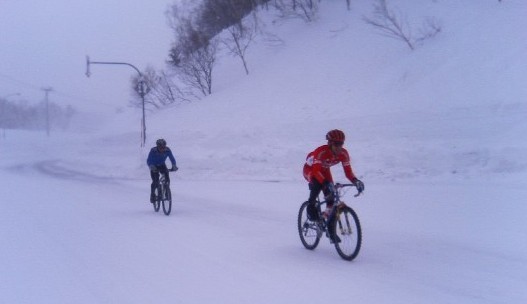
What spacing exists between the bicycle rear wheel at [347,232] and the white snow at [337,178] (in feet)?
0.64

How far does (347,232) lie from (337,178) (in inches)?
466

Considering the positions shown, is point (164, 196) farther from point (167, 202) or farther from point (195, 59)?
point (195, 59)

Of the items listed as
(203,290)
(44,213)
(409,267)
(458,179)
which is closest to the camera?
(203,290)

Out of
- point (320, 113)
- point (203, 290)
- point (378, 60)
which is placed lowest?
point (203, 290)

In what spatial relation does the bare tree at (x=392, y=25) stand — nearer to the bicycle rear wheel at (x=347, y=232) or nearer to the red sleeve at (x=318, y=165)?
the red sleeve at (x=318, y=165)

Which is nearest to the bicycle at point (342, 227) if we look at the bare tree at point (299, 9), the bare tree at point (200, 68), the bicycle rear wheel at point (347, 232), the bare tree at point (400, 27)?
the bicycle rear wheel at point (347, 232)

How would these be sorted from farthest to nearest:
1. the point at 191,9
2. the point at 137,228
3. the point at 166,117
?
the point at 191,9 < the point at 166,117 < the point at 137,228

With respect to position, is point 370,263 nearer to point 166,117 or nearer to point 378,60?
point 378,60

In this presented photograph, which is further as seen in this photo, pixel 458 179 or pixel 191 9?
pixel 191 9

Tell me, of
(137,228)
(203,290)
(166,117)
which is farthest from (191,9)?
(203,290)

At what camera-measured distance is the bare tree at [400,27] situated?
29.2 meters

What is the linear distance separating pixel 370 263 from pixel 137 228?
5.33 meters

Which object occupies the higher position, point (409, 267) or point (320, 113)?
point (320, 113)

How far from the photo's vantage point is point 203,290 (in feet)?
21.5
